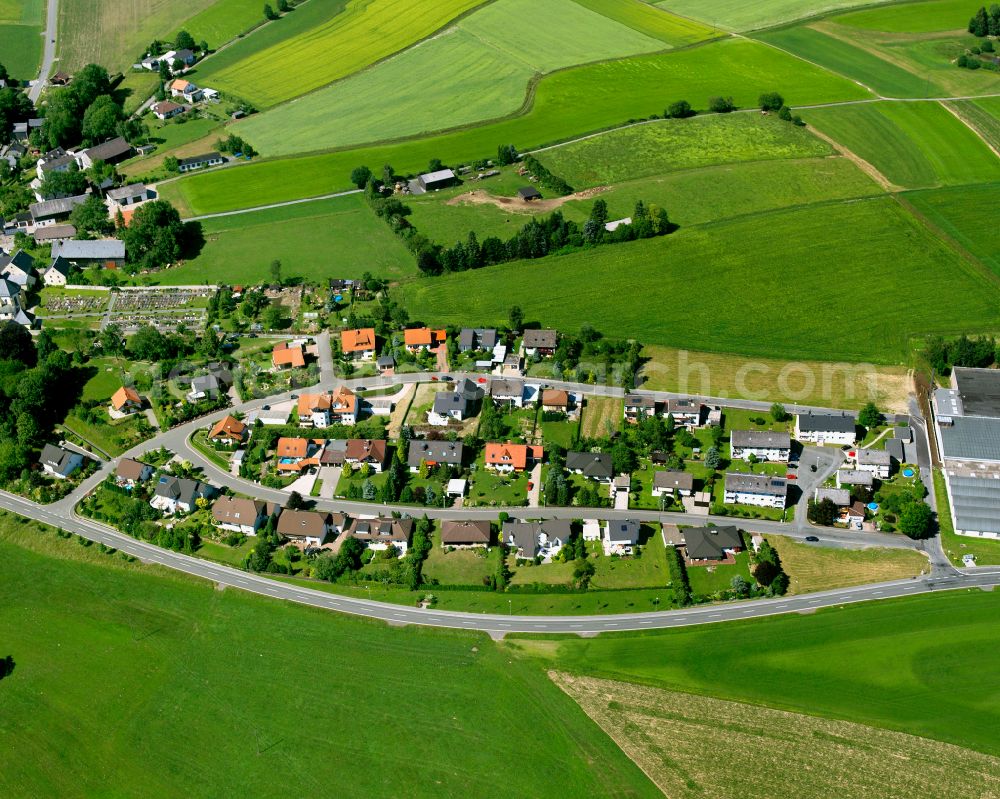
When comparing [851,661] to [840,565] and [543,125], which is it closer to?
[840,565]

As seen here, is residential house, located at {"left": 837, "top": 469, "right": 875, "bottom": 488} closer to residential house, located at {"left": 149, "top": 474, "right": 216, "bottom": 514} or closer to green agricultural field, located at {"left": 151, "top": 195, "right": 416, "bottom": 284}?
residential house, located at {"left": 149, "top": 474, "right": 216, "bottom": 514}

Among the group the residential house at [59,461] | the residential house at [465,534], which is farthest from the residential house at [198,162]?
the residential house at [465,534]

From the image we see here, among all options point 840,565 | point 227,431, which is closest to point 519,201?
point 227,431

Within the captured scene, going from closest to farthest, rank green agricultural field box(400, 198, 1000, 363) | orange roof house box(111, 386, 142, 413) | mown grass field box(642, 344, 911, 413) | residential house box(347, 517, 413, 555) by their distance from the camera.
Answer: residential house box(347, 517, 413, 555) → mown grass field box(642, 344, 911, 413) → orange roof house box(111, 386, 142, 413) → green agricultural field box(400, 198, 1000, 363)

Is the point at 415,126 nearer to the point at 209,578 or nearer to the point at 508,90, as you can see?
the point at 508,90

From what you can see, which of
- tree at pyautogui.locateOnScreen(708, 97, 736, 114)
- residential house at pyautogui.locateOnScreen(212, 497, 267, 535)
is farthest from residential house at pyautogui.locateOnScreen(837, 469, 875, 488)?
tree at pyautogui.locateOnScreen(708, 97, 736, 114)

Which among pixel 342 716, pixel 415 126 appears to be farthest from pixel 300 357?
pixel 415 126
